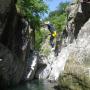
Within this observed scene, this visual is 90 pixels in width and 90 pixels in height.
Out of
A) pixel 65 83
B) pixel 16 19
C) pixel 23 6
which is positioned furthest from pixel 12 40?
pixel 65 83

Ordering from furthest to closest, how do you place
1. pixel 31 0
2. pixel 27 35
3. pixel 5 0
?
pixel 31 0 < pixel 27 35 < pixel 5 0

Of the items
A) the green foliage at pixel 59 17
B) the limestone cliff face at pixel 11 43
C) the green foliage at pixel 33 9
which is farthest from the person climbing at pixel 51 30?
the limestone cliff face at pixel 11 43

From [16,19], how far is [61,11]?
34978 millimetres

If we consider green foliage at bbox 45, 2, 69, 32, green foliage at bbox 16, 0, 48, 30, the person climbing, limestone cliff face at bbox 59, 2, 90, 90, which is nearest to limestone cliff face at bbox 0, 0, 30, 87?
green foliage at bbox 16, 0, 48, 30

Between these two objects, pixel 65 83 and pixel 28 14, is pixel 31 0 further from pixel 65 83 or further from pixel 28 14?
pixel 65 83

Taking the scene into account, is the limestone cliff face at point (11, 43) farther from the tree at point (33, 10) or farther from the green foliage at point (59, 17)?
the green foliage at point (59, 17)

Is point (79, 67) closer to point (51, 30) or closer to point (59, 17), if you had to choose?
point (59, 17)

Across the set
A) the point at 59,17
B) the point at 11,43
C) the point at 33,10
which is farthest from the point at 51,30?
the point at 11,43

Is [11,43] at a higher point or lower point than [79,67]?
higher

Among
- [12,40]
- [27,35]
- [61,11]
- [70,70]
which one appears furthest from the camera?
[61,11]

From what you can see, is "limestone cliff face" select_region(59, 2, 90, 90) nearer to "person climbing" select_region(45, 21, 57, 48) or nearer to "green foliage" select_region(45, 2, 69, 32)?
"green foliage" select_region(45, 2, 69, 32)

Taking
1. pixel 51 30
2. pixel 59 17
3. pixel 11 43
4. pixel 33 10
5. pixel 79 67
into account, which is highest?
pixel 59 17

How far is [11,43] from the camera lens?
30562 mm

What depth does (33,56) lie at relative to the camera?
40.6 metres
